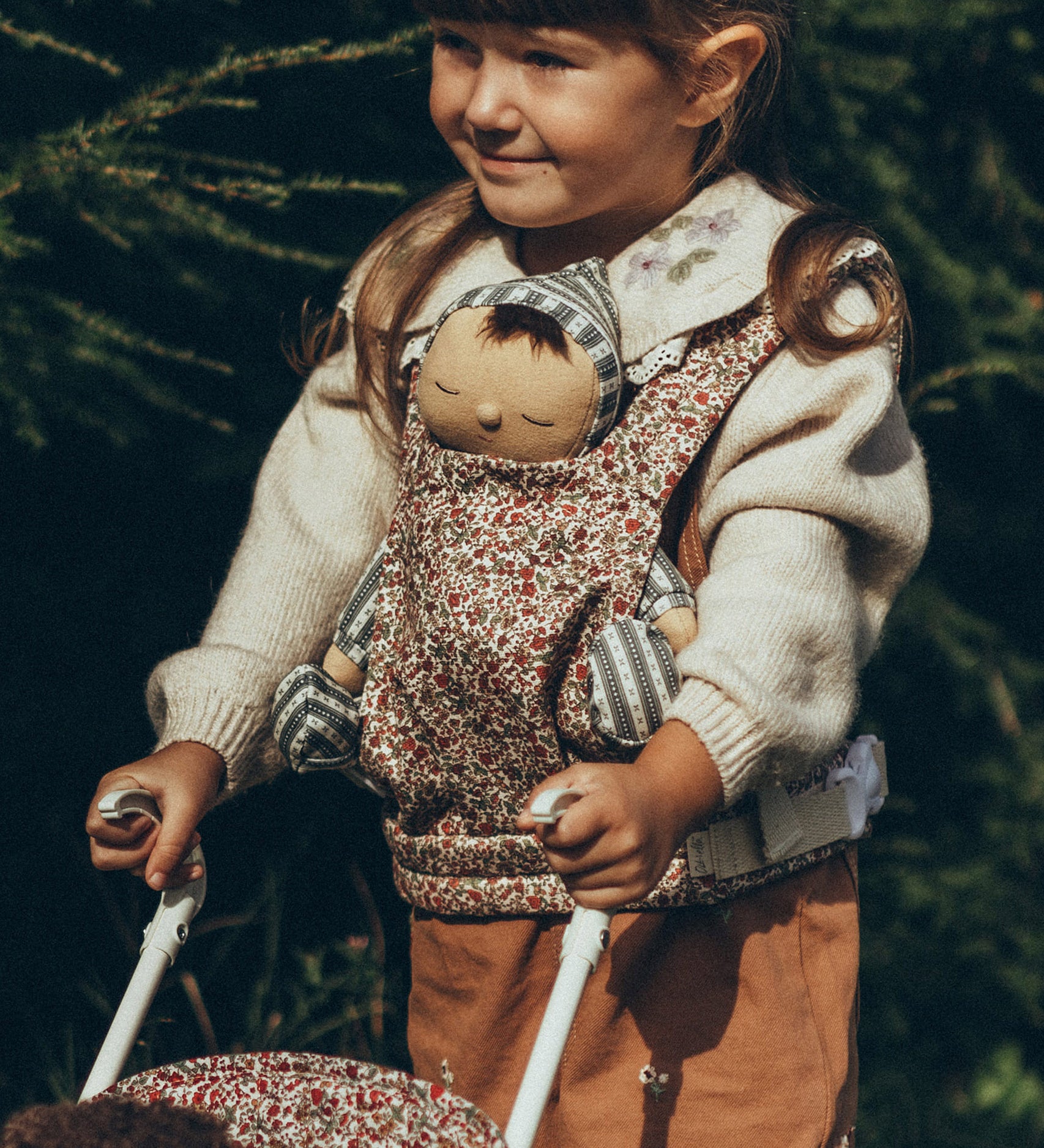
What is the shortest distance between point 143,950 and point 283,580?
0.47 m

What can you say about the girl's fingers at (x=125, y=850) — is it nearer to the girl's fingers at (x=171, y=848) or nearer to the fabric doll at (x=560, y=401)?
the girl's fingers at (x=171, y=848)

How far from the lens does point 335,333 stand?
5.57ft

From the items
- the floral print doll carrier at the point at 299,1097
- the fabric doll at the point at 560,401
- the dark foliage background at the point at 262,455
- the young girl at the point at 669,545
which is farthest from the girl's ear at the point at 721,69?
the floral print doll carrier at the point at 299,1097

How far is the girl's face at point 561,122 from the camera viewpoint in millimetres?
1346

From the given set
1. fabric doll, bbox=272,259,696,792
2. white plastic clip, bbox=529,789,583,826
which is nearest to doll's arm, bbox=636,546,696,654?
fabric doll, bbox=272,259,696,792

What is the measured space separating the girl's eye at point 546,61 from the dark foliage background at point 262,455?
1.80ft

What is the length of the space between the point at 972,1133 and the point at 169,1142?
217 centimetres

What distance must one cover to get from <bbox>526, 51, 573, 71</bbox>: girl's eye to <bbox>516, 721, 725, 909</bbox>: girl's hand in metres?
0.70

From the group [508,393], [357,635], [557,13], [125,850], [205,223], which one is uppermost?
[557,13]

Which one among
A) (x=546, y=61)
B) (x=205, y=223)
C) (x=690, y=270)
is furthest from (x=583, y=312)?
(x=205, y=223)

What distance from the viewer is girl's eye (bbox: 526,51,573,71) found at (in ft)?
4.41

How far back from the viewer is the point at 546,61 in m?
1.35

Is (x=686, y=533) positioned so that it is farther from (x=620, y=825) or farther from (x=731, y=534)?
(x=620, y=825)

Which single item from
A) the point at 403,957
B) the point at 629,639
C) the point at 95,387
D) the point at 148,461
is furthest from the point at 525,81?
the point at 403,957
